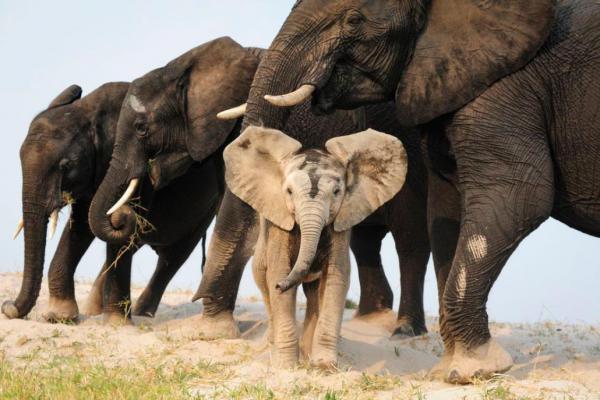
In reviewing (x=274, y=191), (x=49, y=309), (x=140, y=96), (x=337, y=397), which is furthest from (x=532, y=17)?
(x=49, y=309)

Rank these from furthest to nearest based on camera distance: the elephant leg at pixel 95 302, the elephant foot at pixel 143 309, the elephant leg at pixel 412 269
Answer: the elephant leg at pixel 95 302 → the elephant foot at pixel 143 309 → the elephant leg at pixel 412 269

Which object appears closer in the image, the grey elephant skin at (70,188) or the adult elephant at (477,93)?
the adult elephant at (477,93)

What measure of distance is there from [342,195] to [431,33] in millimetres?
1219

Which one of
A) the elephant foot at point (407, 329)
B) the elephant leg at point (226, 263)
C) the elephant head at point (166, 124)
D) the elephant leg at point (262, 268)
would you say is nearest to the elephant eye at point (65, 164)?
the elephant head at point (166, 124)

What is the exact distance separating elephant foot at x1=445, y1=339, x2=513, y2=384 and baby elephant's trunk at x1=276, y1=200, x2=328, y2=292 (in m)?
1.07

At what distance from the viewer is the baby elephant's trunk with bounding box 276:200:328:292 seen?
8.17 m

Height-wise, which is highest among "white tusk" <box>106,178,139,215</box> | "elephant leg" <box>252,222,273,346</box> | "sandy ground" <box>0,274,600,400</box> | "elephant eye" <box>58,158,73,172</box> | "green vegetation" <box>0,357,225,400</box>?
"elephant eye" <box>58,158,73,172</box>

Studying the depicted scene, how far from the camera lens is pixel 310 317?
9055 millimetres

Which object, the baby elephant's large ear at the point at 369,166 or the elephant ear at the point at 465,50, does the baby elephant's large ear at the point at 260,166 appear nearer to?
the baby elephant's large ear at the point at 369,166

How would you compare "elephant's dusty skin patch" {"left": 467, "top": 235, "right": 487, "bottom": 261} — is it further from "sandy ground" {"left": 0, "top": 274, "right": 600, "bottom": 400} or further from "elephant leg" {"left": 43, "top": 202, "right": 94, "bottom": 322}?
"elephant leg" {"left": 43, "top": 202, "right": 94, "bottom": 322}

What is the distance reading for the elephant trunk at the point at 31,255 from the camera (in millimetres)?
11461

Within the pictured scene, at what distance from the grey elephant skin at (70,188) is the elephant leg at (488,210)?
3.42 m

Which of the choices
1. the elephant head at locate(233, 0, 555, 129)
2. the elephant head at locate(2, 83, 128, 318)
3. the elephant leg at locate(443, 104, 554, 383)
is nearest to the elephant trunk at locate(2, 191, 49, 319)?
the elephant head at locate(2, 83, 128, 318)

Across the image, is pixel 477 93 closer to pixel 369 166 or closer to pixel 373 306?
pixel 369 166
